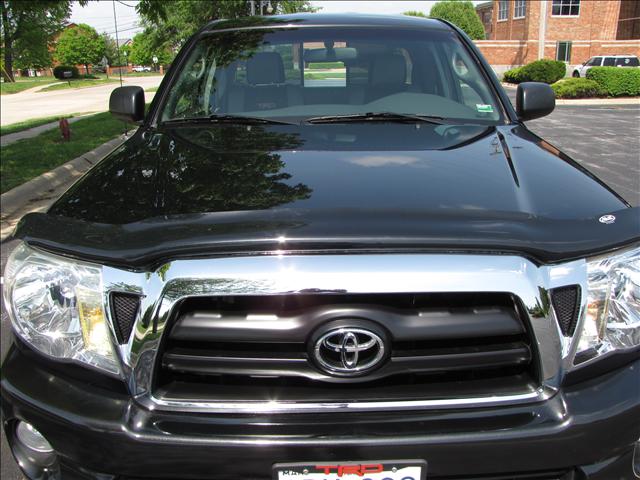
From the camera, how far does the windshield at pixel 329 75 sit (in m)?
2.90

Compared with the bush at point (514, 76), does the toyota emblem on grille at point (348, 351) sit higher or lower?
lower

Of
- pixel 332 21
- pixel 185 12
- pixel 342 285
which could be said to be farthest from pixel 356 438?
pixel 185 12

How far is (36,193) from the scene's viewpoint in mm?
7320

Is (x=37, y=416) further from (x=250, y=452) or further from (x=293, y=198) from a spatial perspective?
(x=293, y=198)

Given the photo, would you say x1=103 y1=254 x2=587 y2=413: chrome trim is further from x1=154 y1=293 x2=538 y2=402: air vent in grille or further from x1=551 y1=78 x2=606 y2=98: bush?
x1=551 y1=78 x2=606 y2=98: bush

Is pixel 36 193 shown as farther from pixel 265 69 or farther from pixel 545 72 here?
pixel 545 72

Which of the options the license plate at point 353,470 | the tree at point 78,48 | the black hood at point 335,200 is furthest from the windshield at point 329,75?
the tree at point 78,48

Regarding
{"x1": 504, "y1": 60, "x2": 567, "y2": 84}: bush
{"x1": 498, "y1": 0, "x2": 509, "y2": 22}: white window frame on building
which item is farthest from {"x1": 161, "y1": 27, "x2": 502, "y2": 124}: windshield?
{"x1": 498, "y1": 0, "x2": 509, "y2": 22}: white window frame on building

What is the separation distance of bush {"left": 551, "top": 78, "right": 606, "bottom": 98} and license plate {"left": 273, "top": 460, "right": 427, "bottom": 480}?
23153 millimetres

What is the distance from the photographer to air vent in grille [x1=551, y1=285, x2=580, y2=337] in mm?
1528

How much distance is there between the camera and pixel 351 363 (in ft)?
4.92

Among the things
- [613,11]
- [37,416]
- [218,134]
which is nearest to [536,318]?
[37,416]

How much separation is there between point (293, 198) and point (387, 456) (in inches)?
29.0

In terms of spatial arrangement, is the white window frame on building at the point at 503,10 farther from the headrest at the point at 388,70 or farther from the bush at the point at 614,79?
the headrest at the point at 388,70
